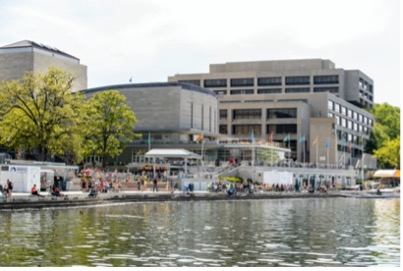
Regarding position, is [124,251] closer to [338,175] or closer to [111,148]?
[111,148]

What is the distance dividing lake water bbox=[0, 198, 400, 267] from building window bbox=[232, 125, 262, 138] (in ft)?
350

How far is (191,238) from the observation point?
46.3 metres

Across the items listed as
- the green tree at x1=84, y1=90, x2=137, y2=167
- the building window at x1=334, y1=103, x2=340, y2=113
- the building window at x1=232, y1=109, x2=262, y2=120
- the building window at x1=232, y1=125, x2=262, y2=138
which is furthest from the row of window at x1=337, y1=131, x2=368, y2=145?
the green tree at x1=84, y1=90, x2=137, y2=167

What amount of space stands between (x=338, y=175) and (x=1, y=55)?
70.2 metres

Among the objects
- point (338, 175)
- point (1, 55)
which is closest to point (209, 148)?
point (338, 175)

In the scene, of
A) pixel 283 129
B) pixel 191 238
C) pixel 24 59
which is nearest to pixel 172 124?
pixel 24 59

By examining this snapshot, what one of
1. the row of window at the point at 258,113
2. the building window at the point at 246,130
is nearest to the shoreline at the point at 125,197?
the row of window at the point at 258,113

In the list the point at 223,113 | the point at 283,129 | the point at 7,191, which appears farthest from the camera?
the point at 223,113

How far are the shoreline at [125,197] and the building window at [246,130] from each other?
52.9m

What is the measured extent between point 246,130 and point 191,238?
132418 mm

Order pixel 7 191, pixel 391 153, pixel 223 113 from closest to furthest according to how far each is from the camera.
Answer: pixel 7 191 < pixel 223 113 < pixel 391 153

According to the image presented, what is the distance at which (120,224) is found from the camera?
54375 mm

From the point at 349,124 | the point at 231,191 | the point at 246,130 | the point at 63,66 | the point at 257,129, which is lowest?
the point at 231,191

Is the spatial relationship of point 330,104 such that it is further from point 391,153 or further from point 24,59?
point 24,59
